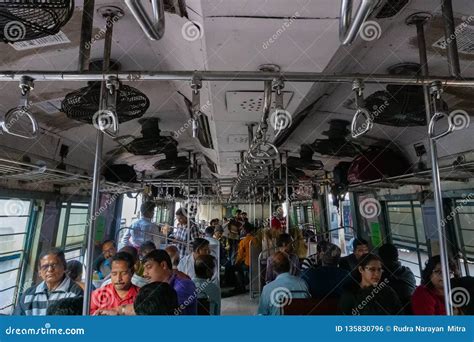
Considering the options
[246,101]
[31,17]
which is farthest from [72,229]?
[31,17]

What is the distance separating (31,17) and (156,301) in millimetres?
1323

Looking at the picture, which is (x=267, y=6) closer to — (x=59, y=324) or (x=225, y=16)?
(x=225, y=16)

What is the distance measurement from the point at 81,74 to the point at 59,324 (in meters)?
0.93

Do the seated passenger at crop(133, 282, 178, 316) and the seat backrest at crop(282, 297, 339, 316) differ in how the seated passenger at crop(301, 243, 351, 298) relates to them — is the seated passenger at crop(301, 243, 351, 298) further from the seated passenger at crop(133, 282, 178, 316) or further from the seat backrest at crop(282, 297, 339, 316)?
the seated passenger at crop(133, 282, 178, 316)

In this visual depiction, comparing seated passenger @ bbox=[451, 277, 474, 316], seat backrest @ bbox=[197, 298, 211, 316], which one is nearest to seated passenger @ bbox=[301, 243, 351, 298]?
seated passenger @ bbox=[451, 277, 474, 316]

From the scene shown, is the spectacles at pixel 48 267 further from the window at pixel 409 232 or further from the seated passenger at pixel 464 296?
the window at pixel 409 232

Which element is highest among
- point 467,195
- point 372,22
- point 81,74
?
point 372,22

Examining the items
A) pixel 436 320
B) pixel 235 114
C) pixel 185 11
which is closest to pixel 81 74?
pixel 185 11

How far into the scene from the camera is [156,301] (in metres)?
1.46

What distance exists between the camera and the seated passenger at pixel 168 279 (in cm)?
209

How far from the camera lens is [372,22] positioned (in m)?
1.49

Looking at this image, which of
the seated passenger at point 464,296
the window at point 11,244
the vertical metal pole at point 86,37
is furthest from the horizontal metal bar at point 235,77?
the window at point 11,244

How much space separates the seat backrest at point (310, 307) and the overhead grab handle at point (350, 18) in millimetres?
1937

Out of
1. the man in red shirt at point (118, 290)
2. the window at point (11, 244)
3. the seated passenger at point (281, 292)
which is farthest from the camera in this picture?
the window at point (11, 244)
